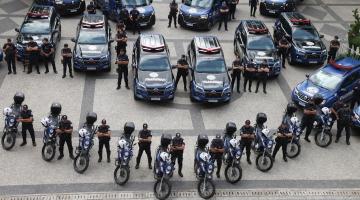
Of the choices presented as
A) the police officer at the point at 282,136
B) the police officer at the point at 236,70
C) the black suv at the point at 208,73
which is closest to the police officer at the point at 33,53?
the black suv at the point at 208,73

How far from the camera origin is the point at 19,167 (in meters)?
15.4

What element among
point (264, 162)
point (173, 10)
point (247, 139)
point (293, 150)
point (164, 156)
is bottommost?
point (293, 150)

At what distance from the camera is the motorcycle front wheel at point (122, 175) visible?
1474 centimetres

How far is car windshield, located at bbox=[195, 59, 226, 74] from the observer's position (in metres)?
19.9

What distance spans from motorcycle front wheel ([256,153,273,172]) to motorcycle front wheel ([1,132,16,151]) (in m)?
7.77

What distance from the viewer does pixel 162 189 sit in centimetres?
1427

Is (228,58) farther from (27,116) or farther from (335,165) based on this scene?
(27,116)

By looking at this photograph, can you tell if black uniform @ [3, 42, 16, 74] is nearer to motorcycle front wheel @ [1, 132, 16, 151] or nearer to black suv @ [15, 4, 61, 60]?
black suv @ [15, 4, 61, 60]

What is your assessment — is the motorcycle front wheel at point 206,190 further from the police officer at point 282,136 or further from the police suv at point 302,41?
the police suv at point 302,41

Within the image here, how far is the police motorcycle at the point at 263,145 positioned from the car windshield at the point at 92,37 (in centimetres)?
887

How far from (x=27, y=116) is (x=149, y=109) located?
199 inches

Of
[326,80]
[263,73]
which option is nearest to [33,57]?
[263,73]

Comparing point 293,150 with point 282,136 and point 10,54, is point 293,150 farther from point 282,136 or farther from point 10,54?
point 10,54

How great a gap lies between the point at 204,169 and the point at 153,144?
325cm
